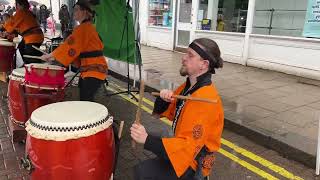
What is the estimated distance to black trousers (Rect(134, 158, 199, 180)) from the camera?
83.4 inches

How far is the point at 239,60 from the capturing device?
929 centimetres

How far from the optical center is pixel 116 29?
611cm

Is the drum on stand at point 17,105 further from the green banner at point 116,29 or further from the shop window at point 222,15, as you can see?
the shop window at point 222,15

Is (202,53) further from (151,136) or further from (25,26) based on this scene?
(25,26)

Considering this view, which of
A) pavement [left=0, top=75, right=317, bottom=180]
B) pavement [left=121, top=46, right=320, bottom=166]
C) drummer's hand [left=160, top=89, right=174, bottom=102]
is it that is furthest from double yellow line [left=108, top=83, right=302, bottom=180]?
drummer's hand [left=160, top=89, right=174, bottom=102]

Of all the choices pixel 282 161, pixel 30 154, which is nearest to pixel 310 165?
pixel 282 161

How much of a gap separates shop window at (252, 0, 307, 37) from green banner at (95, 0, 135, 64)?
447 cm

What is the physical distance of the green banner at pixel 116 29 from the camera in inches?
234

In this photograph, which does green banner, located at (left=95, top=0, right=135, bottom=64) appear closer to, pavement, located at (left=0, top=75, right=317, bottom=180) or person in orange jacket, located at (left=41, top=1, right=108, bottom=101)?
pavement, located at (left=0, top=75, right=317, bottom=180)

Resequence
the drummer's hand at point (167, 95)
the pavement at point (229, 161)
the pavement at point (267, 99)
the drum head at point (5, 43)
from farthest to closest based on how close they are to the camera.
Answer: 1. the drum head at point (5, 43)
2. the pavement at point (267, 99)
3. the pavement at point (229, 161)
4. the drummer's hand at point (167, 95)

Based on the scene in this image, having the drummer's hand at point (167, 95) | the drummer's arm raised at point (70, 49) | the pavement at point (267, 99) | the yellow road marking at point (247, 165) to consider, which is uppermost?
the drummer's arm raised at point (70, 49)

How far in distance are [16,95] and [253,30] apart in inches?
280

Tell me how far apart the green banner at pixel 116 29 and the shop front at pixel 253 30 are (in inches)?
164

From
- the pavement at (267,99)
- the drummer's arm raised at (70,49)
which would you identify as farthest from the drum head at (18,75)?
the pavement at (267,99)
